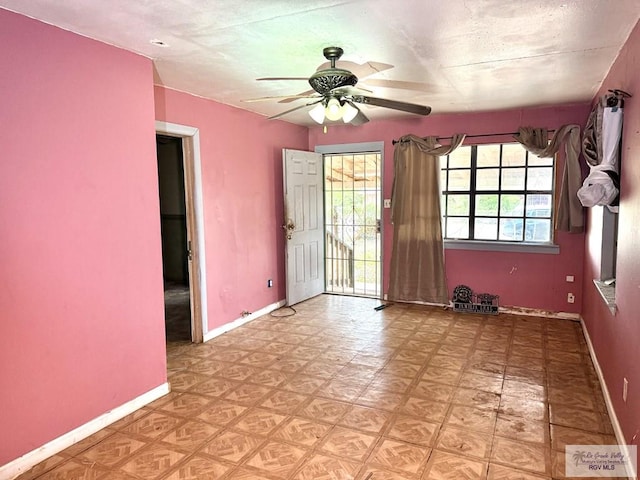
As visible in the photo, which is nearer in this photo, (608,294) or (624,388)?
(624,388)

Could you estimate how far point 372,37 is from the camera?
2.59m

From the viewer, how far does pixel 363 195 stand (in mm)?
6422

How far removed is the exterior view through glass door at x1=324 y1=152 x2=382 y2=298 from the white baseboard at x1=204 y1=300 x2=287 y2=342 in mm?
1117

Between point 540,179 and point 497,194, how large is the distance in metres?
0.49

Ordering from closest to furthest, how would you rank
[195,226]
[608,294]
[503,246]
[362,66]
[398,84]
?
[608,294] < [362,66] < [398,84] < [195,226] < [503,246]

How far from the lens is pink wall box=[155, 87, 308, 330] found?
14.2ft

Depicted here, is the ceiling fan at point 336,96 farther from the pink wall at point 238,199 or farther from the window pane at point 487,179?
the window pane at point 487,179

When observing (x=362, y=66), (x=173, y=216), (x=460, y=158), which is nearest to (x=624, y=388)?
(x=362, y=66)

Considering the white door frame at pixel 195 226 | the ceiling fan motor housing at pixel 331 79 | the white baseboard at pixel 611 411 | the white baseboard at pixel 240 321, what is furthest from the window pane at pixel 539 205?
the white door frame at pixel 195 226

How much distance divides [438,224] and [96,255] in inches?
154

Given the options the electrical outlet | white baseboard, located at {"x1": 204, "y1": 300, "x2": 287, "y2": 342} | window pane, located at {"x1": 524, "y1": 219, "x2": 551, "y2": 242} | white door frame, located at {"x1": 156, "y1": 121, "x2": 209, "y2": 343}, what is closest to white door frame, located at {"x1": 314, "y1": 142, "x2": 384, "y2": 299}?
white baseboard, located at {"x1": 204, "y1": 300, "x2": 287, "y2": 342}

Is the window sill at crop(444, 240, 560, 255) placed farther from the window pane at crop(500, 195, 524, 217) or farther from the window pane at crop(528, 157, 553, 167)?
the window pane at crop(528, 157, 553, 167)

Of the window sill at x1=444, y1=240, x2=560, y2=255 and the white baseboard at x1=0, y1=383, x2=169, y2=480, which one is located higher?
the window sill at x1=444, y1=240, x2=560, y2=255

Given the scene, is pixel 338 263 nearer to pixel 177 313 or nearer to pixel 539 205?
pixel 177 313
